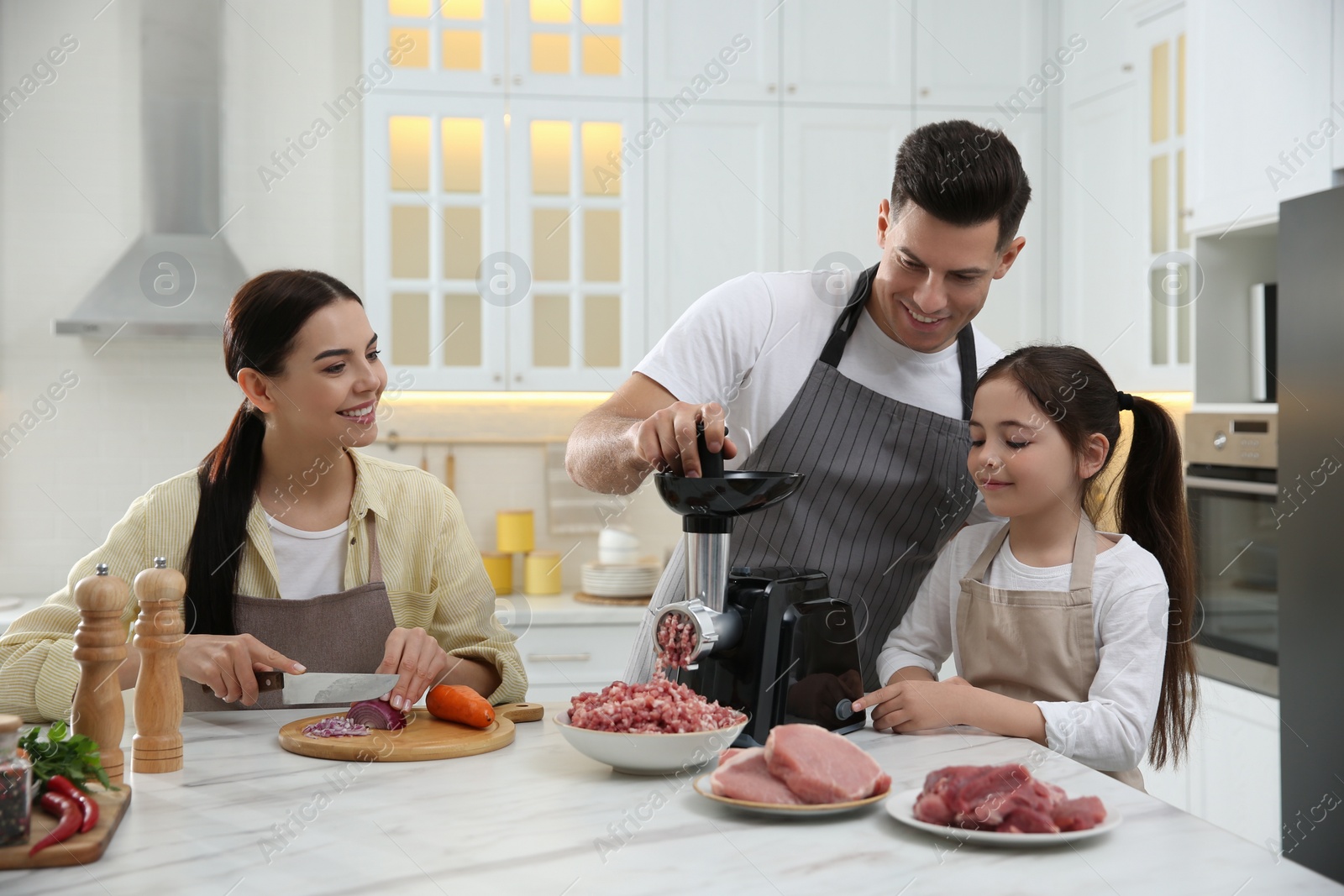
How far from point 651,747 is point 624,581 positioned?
2.38 meters

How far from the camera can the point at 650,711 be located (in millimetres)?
1193

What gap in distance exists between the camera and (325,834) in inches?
40.7

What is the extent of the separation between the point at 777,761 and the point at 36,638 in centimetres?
102

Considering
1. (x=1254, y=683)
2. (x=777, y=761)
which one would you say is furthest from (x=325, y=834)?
(x=1254, y=683)

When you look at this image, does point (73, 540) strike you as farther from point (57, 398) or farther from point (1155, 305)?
point (1155, 305)

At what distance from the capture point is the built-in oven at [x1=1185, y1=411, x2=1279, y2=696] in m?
2.65

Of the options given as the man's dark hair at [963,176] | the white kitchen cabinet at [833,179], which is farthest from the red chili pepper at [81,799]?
the white kitchen cabinet at [833,179]

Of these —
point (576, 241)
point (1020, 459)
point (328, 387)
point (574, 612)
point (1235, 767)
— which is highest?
point (576, 241)

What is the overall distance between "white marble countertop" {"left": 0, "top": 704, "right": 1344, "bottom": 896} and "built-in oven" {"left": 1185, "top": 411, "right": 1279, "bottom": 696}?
168cm

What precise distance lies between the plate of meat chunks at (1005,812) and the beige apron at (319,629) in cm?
95

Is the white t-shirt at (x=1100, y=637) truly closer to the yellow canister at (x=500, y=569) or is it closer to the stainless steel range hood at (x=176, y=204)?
the yellow canister at (x=500, y=569)

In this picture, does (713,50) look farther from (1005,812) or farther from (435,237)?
(1005,812)

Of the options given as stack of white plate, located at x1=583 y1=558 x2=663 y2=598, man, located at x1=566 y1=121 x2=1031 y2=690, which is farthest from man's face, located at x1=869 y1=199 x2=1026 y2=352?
stack of white plate, located at x1=583 y1=558 x2=663 y2=598

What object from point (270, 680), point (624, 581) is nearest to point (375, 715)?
point (270, 680)
